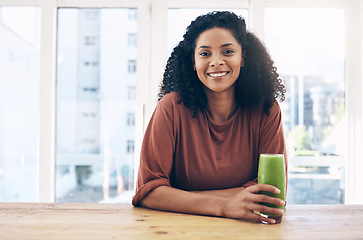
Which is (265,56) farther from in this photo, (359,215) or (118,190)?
(118,190)

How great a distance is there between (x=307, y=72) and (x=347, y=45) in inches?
14.7

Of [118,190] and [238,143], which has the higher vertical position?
[238,143]

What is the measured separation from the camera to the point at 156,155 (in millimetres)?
1176

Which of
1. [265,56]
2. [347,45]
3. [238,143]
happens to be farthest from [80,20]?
[347,45]

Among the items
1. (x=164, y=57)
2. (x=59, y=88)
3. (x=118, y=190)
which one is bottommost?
(x=118, y=190)

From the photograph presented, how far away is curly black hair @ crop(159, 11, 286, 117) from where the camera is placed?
1385 millimetres

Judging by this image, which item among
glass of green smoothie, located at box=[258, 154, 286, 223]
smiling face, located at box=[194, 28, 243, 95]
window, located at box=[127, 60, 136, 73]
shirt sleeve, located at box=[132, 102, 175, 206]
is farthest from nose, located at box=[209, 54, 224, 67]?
window, located at box=[127, 60, 136, 73]

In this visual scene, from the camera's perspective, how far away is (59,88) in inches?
103

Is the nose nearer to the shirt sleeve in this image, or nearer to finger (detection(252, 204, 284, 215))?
the shirt sleeve

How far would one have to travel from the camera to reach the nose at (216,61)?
1.32 meters

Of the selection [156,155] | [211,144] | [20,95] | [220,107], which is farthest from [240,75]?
[20,95]

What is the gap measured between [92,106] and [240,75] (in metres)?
1.56

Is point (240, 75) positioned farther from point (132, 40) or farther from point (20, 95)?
point (20, 95)

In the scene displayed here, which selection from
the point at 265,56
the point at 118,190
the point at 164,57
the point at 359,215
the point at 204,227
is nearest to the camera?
the point at 204,227
